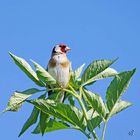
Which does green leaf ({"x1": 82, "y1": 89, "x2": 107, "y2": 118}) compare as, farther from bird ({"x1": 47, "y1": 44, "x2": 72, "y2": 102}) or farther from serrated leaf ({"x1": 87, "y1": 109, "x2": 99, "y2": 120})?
bird ({"x1": 47, "y1": 44, "x2": 72, "y2": 102})

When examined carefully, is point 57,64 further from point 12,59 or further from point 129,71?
point 129,71

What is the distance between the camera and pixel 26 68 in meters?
2.22

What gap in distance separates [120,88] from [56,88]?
32cm

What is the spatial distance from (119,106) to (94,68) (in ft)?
0.75

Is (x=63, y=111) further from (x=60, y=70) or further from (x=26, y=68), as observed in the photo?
(x=60, y=70)

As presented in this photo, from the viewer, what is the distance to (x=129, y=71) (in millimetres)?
1984

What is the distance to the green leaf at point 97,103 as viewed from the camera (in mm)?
2010

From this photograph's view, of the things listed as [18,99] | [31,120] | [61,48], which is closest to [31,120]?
[31,120]

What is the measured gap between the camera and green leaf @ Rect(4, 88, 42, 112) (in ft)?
7.06

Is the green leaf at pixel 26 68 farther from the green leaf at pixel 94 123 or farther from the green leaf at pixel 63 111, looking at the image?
the green leaf at pixel 94 123

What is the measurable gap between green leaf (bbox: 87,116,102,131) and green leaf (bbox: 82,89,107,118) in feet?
0.07

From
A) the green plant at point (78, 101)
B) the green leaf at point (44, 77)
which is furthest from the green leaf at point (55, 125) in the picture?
the green leaf at point (44, 77)

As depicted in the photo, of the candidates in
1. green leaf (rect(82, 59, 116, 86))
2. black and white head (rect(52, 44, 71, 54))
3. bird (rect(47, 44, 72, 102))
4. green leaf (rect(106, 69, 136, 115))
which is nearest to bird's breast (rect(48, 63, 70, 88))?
bird (rect(47, 44, 72, 102))

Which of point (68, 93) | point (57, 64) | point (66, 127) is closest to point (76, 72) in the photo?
point (68, 93)
